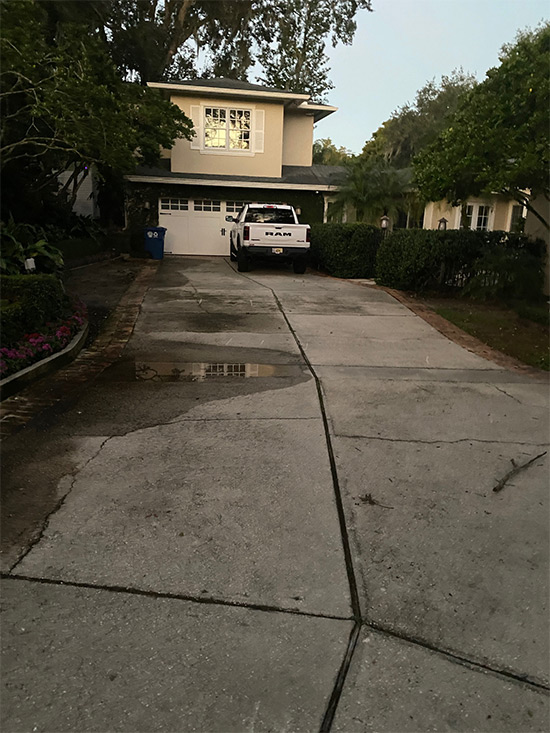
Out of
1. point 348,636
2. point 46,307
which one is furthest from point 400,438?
point 46,307

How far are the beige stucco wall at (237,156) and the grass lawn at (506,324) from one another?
12.2 meters

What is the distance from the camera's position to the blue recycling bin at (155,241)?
19.5 m

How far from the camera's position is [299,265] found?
16250mm

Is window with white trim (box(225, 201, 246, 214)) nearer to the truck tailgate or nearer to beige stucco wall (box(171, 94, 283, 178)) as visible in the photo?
beige stucco wall (box(171, 94, 283, 178))

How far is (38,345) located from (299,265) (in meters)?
10.6

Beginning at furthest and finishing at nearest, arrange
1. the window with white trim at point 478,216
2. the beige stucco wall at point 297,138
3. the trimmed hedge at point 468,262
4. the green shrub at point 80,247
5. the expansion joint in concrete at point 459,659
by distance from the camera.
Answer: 1. the beige stucco wall at point 297,138
2. the window with white trim at point 478,216
3. the green shrub at point 80,247
4. the trimmed hedge at point 468,262
5. the expansion joint in concrete at point 459,659

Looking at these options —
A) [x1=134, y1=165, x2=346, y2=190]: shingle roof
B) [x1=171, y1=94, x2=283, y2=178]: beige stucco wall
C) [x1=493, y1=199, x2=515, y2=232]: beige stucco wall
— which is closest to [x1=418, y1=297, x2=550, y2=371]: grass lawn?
[x1=134, y1=165, x2=346, y2=190]: shingle roof

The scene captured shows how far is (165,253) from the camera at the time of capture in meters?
21.8

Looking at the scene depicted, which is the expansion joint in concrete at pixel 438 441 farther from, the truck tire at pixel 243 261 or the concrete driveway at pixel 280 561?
the truck tire at pixel 243 261

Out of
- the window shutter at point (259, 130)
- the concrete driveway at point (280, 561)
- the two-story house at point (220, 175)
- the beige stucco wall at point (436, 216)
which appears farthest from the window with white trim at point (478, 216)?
the concrete driveway at point (280, 561)

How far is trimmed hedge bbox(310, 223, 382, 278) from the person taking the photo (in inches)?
604

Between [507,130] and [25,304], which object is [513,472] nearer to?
[25,304]

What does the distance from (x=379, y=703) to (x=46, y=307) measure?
21.7ft

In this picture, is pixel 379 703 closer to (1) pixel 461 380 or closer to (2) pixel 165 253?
(1) pixel 461 380
